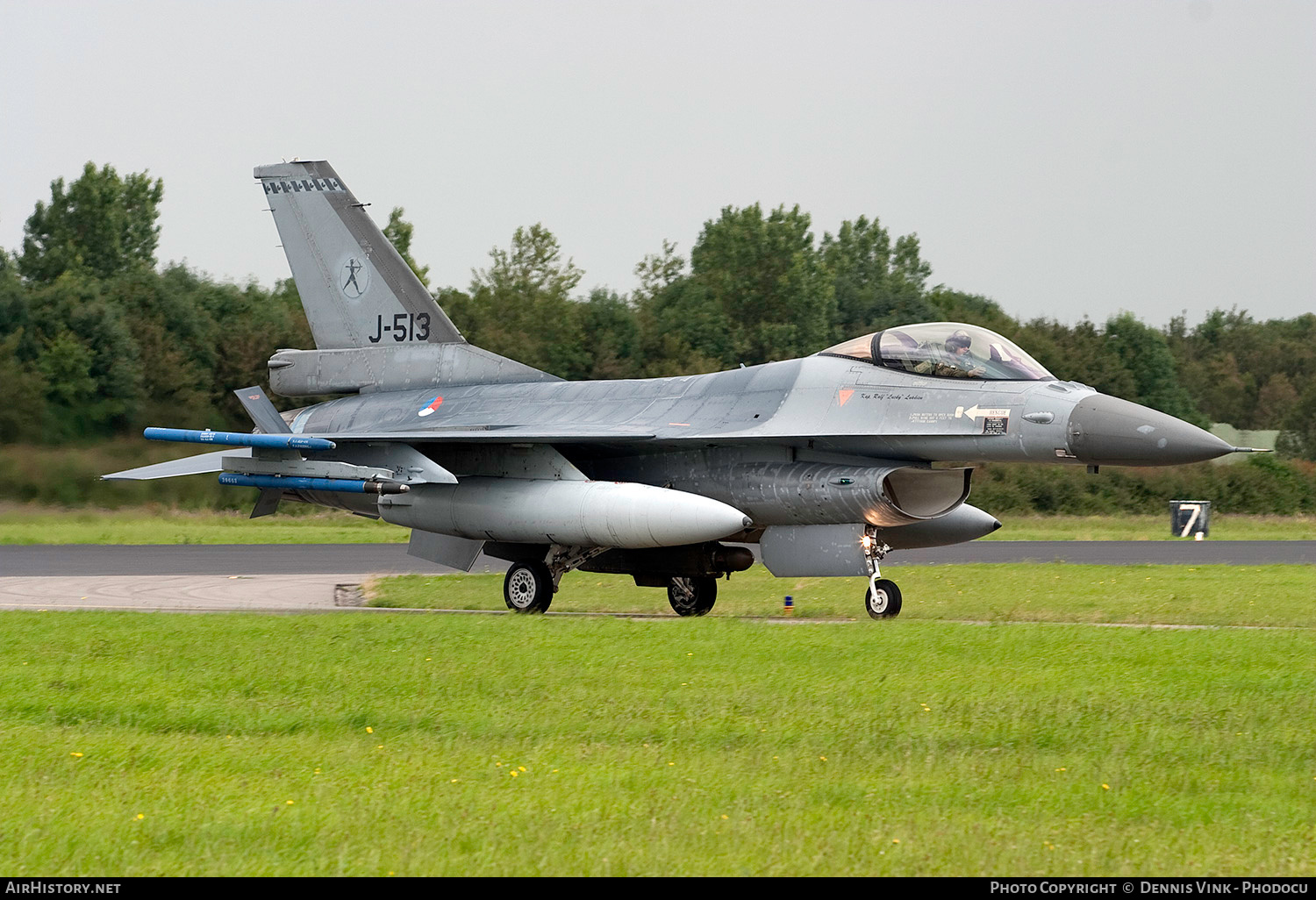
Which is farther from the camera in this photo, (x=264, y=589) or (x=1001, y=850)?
(x=264, y=589)

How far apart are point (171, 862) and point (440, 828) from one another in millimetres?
961

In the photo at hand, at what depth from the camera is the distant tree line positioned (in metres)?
25.4

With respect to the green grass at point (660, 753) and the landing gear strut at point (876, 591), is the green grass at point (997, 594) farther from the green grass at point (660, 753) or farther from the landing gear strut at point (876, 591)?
the green grass at point (660, 753)

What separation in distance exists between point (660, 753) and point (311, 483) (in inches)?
357

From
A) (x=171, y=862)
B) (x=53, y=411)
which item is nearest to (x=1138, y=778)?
(x=171, y=862)

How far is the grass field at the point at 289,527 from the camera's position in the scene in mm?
25359

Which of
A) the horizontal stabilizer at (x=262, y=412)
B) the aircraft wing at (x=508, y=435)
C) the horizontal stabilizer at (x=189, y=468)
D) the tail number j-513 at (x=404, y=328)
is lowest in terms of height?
the horizontal stabilizer at (x=189, y=468)

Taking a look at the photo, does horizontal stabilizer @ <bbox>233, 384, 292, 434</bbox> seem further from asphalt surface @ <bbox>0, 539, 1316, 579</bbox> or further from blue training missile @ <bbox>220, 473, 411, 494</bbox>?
asphalt surface @ <bbox>0, 539, 1316, 579</bbox>

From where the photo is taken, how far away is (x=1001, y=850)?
4980 millimetres

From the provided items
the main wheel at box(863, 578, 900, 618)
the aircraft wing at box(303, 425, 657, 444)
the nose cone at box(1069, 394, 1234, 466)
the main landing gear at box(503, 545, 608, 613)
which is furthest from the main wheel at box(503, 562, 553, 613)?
the nose cone at box(1069, 394, 1234, 466)

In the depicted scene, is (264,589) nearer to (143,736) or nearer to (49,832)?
(143,736)

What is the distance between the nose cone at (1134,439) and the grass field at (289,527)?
18898mm

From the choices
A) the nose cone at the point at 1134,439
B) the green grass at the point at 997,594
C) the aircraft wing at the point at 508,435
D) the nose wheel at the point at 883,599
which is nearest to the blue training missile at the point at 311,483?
the aircraft wing at the point at 508,435

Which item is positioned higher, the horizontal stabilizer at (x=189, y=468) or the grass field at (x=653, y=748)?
the horizontal stabilizer at (x=189, y=468)
